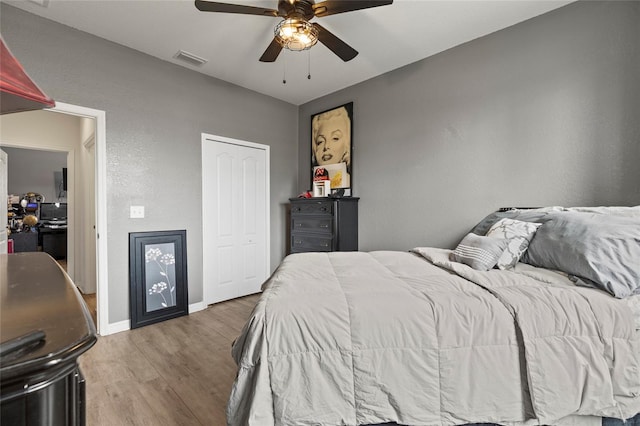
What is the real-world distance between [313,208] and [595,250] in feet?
8.70

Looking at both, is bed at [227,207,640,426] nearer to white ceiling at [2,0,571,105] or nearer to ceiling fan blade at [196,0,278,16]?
ceiling fan blade at [196,0,278,16]

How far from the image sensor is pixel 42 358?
414 mm

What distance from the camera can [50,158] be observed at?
286 inches

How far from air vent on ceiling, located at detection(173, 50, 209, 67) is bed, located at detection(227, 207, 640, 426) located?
2903mm

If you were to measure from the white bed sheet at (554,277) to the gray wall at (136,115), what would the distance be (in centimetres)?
317

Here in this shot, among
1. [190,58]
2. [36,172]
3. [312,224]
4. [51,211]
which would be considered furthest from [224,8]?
[36,172]

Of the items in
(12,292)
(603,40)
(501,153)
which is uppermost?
(603,40)

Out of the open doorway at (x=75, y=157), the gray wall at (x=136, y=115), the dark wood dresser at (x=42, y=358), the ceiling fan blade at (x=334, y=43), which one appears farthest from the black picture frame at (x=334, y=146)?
the dark wood dresser at (x=42, y=358)

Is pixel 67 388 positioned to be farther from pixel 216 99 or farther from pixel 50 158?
pixel 50 158

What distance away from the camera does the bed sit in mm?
1031

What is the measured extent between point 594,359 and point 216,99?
3943mm

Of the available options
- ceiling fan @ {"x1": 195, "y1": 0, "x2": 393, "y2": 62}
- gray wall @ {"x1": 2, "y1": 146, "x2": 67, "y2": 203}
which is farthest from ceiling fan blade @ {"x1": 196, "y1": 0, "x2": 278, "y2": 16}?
gray wall @ {"x1": 2, "y1": 146, "x2": 67, "y2": 203}

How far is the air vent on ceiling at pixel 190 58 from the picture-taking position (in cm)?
290

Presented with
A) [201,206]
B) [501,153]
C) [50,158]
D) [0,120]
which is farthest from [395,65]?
[50,158]
